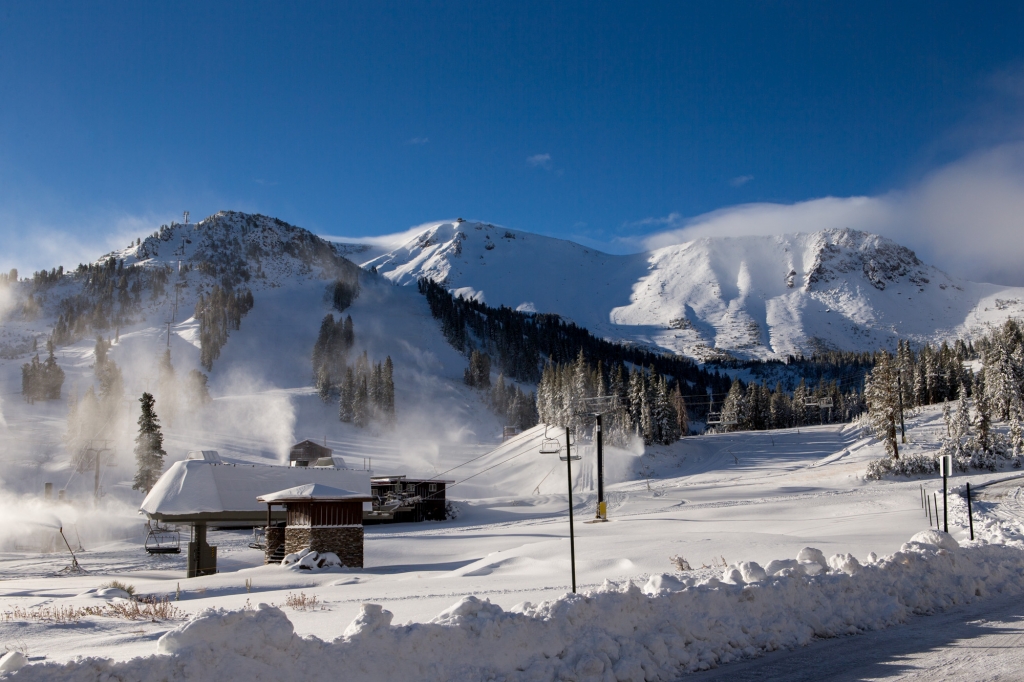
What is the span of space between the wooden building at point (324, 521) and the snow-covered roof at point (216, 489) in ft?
2.54

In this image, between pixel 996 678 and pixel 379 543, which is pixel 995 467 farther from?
pixel 996 678

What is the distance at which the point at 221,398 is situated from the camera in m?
107

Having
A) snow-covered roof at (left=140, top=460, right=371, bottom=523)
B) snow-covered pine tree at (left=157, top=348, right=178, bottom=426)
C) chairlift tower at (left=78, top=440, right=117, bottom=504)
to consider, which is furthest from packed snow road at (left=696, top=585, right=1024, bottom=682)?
snow-covered pine tree at (left=157, top=348, right=178, bottom=426)

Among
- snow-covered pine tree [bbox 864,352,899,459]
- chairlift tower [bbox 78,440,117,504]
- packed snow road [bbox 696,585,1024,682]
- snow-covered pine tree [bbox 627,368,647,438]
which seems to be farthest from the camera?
snow-covered pine tree [bbox 627,368,647,438]

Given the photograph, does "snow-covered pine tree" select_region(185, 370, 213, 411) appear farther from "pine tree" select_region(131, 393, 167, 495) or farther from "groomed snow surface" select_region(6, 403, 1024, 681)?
"groomed snow surface" select_region(6, 403, 1024, 681)

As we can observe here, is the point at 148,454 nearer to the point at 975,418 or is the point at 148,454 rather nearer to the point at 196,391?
the point at 196,391

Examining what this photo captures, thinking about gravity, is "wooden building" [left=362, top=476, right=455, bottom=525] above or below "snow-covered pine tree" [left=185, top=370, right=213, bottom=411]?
below

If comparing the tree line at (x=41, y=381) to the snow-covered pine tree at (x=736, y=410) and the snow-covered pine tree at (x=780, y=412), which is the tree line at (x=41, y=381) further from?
the snow-covered pine tree at (x=780, y=412)

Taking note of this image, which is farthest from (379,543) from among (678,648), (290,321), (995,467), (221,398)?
(290,321)

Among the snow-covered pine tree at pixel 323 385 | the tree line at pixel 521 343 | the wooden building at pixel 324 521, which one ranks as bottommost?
the wooden building at pixel 324 521

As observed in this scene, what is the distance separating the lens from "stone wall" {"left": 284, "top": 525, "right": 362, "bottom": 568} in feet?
88.6

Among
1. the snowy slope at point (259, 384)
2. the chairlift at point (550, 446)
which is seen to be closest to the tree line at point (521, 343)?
the snowy slope at point (259, 384)

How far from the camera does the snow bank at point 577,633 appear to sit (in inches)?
292

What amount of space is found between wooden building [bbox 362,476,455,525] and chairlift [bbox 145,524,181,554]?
1321 cm
